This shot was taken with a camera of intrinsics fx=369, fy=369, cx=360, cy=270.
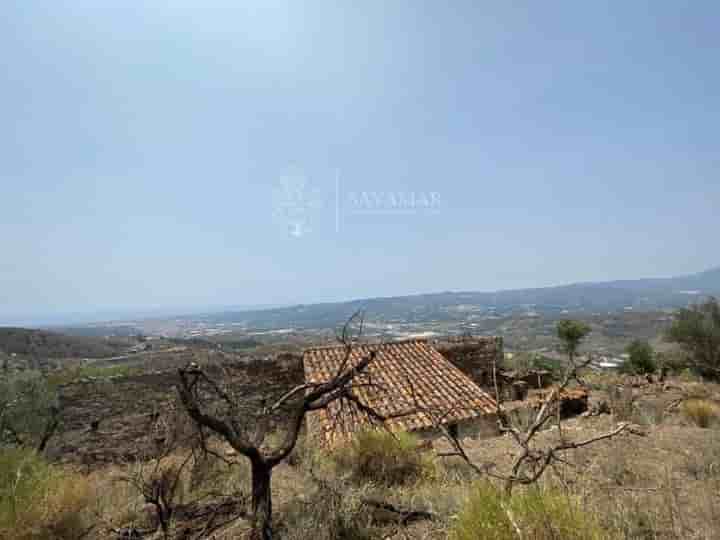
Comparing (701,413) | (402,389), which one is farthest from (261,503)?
(701,413)

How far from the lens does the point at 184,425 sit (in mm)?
3508

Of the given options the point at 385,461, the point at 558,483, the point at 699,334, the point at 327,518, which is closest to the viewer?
the point at 327,518

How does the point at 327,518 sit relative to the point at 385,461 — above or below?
above

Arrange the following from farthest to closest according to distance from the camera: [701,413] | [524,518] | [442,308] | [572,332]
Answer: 1. [442,308]
2. [572,332]
3. [701,413]
4. [524,518]

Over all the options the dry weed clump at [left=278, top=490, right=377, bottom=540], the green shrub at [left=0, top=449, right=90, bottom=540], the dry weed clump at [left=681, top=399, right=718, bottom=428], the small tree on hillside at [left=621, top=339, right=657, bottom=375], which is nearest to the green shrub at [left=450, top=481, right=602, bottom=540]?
the dry weed clump at [left=278, top=490, right=377, bottom=540]

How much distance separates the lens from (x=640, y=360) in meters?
18.3

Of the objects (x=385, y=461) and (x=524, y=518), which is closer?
(x=524, y=518)

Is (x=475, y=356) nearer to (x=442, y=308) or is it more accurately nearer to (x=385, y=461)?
(x=385, y=461)

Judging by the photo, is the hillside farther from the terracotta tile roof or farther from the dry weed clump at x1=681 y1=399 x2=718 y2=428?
the dry weed clump at x1=681 y1=399 x2=718 y2=428

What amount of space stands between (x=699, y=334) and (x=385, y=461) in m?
18.8

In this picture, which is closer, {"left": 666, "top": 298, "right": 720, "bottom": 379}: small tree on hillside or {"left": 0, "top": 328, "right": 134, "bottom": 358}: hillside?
{"left": 0, "top": 328, "right": 134, "bottom": 358}: hillside

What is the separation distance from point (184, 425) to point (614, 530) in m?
3.54

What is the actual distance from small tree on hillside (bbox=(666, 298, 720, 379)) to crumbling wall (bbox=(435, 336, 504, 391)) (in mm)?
9973

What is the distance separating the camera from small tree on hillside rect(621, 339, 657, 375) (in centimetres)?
1773
